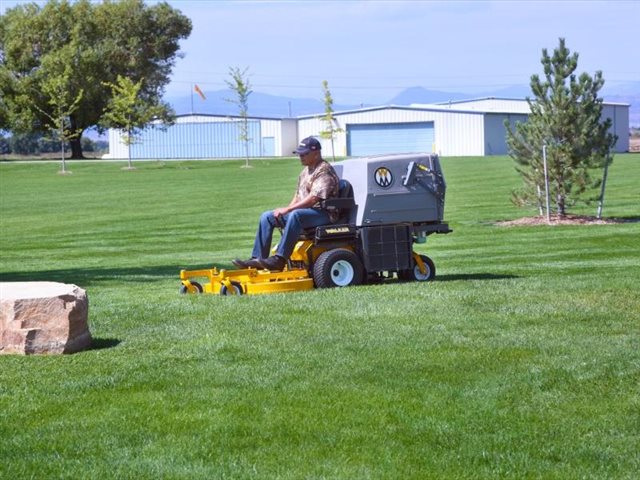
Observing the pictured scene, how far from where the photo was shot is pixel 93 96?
81938 millimetres

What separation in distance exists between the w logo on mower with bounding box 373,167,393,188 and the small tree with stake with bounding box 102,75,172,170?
53.7 m

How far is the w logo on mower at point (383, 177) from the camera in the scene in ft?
44.0

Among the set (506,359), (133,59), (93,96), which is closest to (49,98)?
(93,96)

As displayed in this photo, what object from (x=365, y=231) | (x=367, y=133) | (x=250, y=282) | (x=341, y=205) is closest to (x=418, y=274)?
(x=365, y=231)

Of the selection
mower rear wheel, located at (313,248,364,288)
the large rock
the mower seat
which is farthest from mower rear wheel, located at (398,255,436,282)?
the large rock

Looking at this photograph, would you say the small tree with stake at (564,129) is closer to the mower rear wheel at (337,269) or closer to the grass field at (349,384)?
the grass field at (349,384)

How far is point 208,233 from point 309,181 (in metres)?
12.8

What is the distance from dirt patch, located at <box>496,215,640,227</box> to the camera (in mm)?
24252

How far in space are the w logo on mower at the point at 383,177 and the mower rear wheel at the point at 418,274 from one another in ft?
3.51

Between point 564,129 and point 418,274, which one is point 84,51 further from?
point 418,274

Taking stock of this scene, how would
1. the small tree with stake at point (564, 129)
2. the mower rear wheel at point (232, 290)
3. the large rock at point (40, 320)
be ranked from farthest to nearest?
the small tree with stake at point (564, 129)
the mower rear wheel at point (232, 290)
the large rock at point (40, 320)

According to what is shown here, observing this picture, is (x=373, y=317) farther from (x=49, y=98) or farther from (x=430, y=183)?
(x=49, y=98)

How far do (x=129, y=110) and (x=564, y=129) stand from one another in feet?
173

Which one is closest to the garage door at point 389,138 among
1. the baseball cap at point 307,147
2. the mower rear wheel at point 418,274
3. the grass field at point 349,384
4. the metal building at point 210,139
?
the metal building at point 210,139
